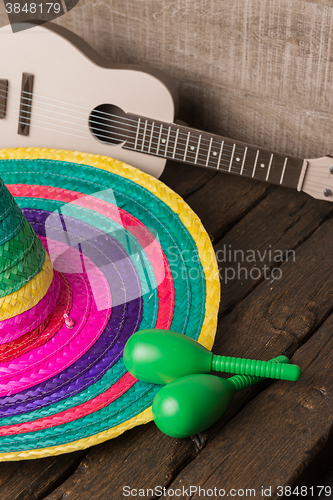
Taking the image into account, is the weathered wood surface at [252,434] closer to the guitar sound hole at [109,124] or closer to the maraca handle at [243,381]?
the maraca handle at [243,381]

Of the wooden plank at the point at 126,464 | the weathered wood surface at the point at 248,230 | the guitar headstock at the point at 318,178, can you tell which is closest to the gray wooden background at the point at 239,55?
the weathered wood surface at the point at 248,230

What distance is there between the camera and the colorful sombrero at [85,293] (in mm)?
629

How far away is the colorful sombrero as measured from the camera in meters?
0.63

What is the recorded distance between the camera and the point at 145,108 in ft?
3.24

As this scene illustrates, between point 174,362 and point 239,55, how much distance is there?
69 cm

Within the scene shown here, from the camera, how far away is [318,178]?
3.13 feet

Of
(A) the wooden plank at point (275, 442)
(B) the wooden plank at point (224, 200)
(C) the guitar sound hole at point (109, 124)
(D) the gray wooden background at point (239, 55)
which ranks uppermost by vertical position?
(D) the gray wooden background at point (239, 55)

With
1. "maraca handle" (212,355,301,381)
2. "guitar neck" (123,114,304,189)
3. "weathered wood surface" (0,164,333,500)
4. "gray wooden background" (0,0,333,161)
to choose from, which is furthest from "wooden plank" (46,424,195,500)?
"gray wooden background" (0,0,333,161)

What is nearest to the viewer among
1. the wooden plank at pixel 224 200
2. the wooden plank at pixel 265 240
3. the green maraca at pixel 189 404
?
the green maraca at pixel 189 404

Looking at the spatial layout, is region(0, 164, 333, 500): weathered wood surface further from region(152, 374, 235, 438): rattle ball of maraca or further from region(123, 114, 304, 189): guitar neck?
region(123, 114, 304, 189): guitar neck

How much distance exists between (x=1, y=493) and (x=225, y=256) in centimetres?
50

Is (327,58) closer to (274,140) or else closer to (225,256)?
(274,140)

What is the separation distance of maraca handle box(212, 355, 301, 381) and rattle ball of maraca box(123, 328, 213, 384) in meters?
0.02

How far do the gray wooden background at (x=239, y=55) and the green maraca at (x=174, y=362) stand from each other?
576 mm
